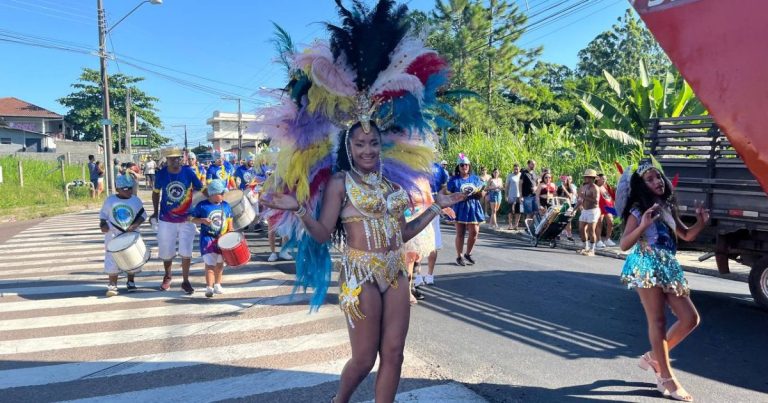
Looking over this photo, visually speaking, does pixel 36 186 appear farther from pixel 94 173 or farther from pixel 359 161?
pixel 359 161

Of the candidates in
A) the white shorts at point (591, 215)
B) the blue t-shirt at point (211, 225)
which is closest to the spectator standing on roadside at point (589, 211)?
the white shorts at point (591, 215)

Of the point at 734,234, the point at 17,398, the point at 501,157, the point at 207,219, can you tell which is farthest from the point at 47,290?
the point at 501,157

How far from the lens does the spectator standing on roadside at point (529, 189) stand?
47.0ft

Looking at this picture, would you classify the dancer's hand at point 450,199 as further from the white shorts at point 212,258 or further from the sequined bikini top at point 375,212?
the white shorts at point 212,258

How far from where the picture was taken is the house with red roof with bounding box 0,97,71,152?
154 feet

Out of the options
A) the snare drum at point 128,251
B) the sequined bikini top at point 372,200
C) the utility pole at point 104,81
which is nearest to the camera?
the sequined bikini top at point 372,200

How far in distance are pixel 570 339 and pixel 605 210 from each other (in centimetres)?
781

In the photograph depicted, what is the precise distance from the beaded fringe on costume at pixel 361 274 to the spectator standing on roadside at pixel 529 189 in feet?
37.9

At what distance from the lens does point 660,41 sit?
1591 millimetres

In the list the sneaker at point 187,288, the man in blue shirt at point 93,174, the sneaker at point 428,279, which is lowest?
the sneaker at point 428,279

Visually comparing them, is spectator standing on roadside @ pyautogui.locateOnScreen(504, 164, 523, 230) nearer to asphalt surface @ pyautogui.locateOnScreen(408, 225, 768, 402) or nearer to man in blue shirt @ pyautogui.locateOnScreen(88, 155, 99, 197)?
asphalt surface @ pyautogui.locateOnScreen(408, 225, 768, 402)

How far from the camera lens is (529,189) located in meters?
14.8

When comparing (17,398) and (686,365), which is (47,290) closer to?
(17,398)

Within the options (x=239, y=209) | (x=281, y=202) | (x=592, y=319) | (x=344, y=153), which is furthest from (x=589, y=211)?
(x=281, y=202)
